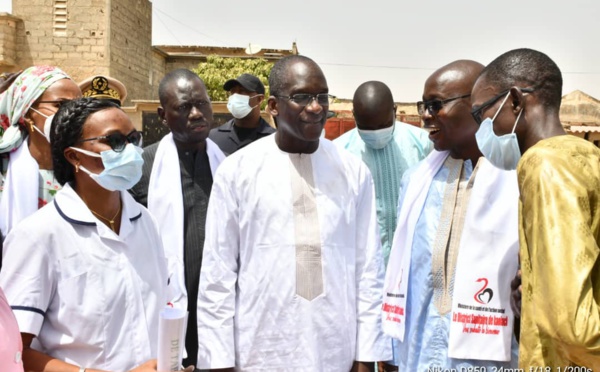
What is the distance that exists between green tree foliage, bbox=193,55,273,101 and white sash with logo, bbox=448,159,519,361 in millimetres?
21858

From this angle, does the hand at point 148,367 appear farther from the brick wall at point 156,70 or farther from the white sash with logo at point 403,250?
the brick wall at point 156,70

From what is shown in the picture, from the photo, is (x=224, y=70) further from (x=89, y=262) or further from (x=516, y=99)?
(x=516, y=99)

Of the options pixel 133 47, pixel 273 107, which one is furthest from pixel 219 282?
pixel 133 47

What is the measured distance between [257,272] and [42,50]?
2236cm

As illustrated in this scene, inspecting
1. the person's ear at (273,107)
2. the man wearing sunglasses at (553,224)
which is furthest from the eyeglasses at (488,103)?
the person's ear at (273,107)

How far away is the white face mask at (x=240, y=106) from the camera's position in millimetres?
5504

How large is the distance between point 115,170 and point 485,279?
1572mm

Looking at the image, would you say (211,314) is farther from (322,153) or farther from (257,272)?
(322,153)

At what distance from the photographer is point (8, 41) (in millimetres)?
21188

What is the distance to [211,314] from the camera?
2428mm

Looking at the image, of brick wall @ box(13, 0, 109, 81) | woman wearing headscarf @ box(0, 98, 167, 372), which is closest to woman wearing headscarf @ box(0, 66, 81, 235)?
woman wearing headscarf @ box(0, 98, 167, 372)

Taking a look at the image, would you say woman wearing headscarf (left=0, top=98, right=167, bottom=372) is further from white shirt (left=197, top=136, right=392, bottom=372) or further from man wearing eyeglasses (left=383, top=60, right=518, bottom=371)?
man wearing eyeglasses (left=383, top=60, right=518, bottom=371)

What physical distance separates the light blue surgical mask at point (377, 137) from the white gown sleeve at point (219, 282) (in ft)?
6.32

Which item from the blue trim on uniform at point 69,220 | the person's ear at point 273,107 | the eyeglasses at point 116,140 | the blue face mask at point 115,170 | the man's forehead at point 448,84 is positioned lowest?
the blue trim on uniform at point 69,220
